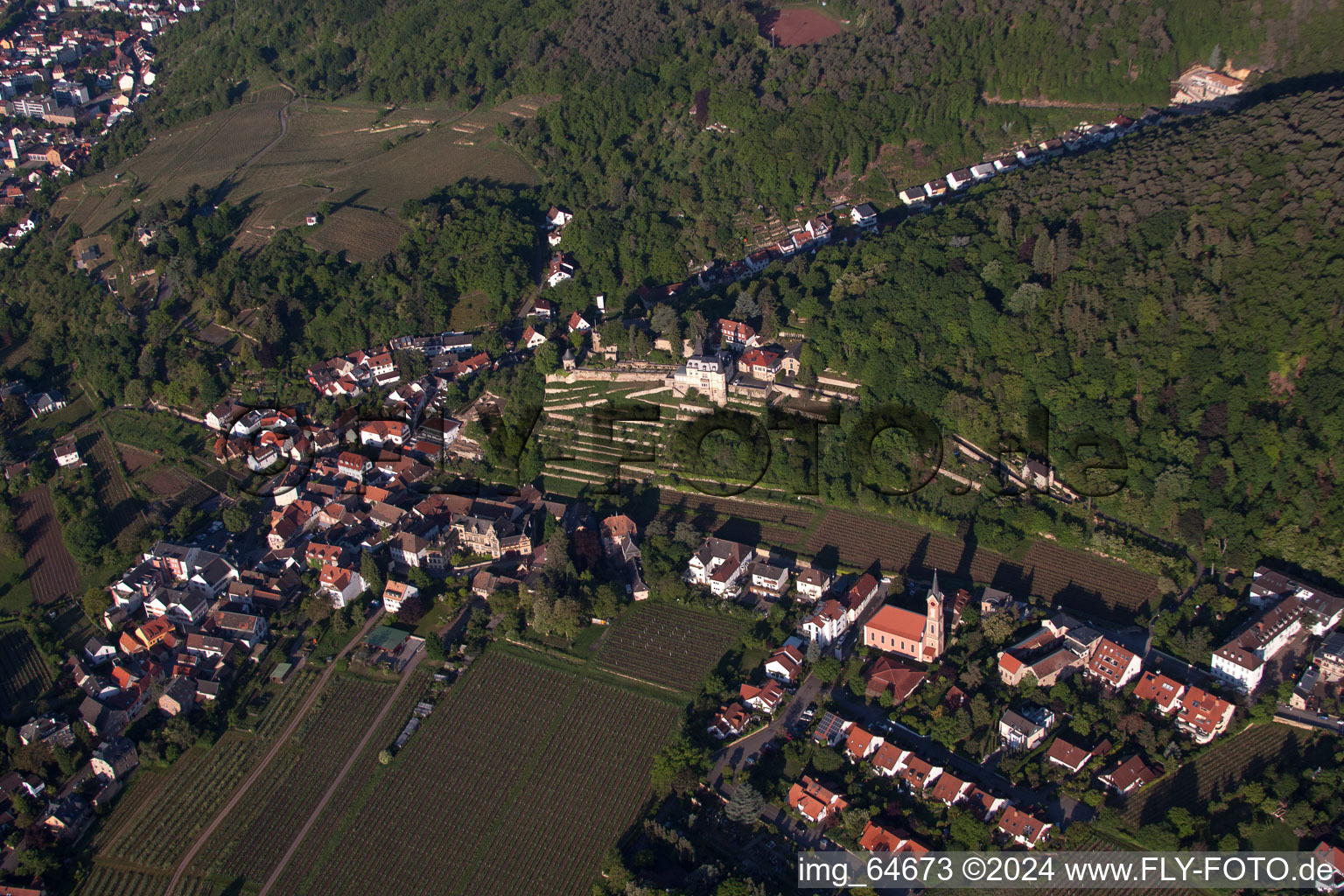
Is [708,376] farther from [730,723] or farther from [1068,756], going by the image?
[1068,756]

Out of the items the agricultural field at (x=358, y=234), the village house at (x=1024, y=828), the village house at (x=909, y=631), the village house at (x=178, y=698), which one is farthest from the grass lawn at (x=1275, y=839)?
the agricultural field at (x=358, y=234)

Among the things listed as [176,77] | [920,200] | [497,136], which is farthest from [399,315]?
[176,77]

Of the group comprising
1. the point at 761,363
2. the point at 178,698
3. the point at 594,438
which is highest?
the point at 761,363

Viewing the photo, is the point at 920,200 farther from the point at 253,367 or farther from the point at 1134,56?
the point at 253,367

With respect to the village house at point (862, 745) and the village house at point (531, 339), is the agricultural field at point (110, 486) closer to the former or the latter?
the village house at point (531, 339)

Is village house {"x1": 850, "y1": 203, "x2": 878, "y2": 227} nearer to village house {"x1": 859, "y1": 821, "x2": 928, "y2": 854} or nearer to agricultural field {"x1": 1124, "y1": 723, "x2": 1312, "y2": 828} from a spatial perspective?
agricultural field {"x1": 1124, "y1": 723, "x2": 1312, "y2": 828}

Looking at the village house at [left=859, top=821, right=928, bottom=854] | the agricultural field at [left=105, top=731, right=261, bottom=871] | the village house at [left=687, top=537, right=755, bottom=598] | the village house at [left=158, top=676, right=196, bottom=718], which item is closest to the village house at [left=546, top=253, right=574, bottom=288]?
the village house at [left=687, top=537, right=755, bottom=598]

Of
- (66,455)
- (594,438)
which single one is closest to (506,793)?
(594,438)

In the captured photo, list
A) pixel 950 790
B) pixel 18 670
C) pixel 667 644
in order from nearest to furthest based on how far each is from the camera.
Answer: pixel 950 790 → pixel 667 644 → pixel 18 670
